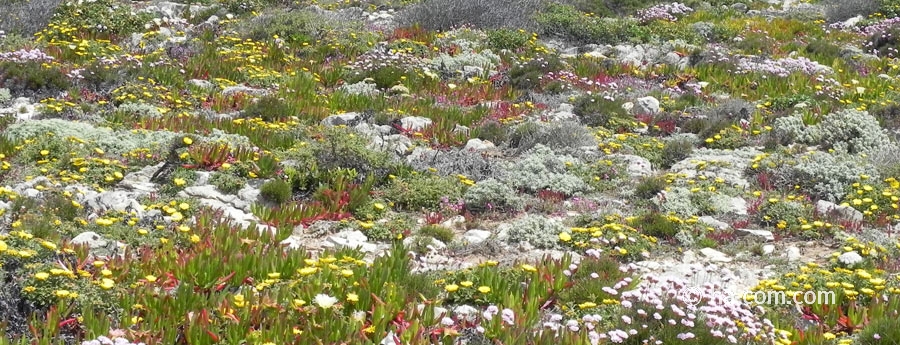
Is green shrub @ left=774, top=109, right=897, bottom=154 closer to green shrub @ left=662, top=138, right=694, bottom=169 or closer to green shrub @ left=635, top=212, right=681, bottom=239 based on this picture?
green shrub @ left=662, top=138, right=694, bottom=169

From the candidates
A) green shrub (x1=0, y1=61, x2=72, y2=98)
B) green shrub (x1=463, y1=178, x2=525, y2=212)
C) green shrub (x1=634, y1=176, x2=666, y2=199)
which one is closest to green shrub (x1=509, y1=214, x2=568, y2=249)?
green shrub (x1=463, y1=178, x2=525, y2=212)

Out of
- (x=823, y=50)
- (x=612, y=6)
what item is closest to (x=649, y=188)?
(x=823, y=50)

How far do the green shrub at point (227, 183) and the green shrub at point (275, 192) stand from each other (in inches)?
10.8

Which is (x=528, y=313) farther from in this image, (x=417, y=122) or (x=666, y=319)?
(x=417, y=122)

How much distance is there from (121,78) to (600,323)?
9.22m

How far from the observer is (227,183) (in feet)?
28.0

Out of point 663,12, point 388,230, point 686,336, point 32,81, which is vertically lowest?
point 663,12

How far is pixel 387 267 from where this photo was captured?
6270 millimetres

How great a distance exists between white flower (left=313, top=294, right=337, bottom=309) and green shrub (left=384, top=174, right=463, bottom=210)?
125 inches

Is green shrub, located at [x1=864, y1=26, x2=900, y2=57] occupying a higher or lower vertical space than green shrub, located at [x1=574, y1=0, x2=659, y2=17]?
higher

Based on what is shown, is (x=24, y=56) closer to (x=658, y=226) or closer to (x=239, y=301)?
(x=239, y=301)

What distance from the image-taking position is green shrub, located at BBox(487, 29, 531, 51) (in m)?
17.3

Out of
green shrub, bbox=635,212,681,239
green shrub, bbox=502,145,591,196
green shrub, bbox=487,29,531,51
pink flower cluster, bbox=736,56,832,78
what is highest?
green shrub, bbox=635,212,681,239

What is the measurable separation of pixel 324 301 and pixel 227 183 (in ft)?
11.4
